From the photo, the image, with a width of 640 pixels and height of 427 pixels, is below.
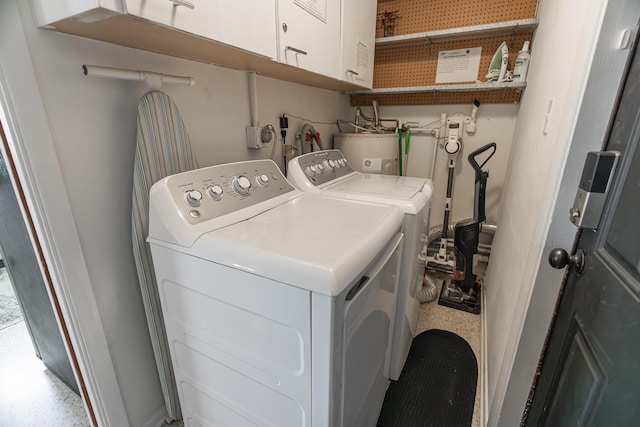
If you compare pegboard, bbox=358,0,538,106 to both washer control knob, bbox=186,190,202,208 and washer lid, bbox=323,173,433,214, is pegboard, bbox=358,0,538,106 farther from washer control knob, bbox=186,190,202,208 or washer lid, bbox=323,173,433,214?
washer control knob, bbox=186,190,202,208

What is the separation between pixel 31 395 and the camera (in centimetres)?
145

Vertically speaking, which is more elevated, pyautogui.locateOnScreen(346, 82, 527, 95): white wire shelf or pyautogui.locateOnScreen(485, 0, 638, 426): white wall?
pyautogui.locateOnScreen(346, 82, 527, 95): white wire shelf

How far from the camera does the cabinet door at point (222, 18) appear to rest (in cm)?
73

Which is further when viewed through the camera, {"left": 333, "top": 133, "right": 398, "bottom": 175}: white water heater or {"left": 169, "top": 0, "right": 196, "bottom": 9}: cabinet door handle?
{"left": 333, "top": 133, "right": 398, "bottom": 175}: white water heater

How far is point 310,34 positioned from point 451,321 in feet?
6.47

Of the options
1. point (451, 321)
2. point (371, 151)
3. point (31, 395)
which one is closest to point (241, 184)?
point (371, 151)

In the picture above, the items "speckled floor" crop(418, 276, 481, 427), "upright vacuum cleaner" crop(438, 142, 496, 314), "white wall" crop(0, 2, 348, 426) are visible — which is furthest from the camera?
"upright vacuum cleaner" crop(438, 142, 496, 314)

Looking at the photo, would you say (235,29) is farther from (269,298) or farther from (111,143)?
(269,298)

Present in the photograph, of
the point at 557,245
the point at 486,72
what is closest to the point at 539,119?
the point at 557,245

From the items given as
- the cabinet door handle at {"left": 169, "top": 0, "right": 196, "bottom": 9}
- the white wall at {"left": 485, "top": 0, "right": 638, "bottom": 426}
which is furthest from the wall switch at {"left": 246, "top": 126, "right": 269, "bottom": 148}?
the white wall at {"left": 485, "top": 0, "right": 638, "bottom": 426}

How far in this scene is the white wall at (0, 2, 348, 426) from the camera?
2.83ft

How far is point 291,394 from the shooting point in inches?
32.5

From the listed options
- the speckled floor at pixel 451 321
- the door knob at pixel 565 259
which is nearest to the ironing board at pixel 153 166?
the door knob at pixel 565 259

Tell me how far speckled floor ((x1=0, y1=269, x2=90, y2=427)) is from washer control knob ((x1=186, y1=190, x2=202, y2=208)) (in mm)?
1231
